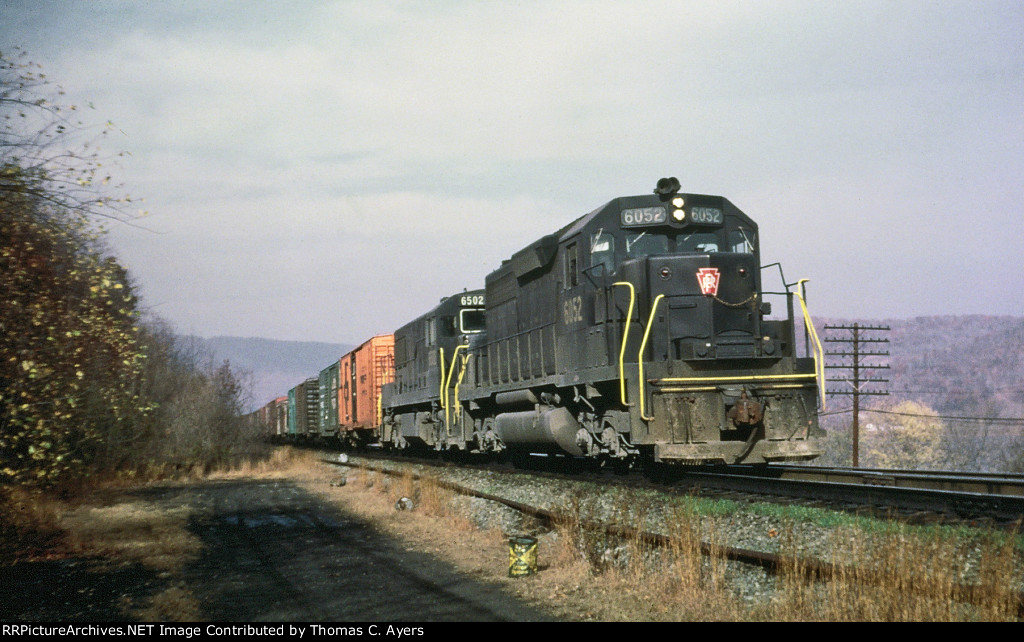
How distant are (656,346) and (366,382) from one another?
20.4 metres

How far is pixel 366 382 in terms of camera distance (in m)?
31.5

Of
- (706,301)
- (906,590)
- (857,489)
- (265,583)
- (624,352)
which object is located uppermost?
(706,301)

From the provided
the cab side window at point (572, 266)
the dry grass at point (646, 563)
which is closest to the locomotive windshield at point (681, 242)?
the cab side window at point (572, 266)

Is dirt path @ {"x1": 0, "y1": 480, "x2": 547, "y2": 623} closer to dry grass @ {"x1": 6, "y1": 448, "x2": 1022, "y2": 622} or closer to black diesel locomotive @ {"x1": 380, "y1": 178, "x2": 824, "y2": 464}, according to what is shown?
dry grass @ {"x1": 6, "y1": 448, "x2": 1022, "y2": 622}

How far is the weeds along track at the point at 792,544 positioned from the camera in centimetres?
571

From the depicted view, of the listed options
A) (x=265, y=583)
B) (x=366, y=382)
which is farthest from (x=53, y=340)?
(x=366, y=382)

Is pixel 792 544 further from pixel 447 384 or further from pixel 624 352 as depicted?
pixel 447 384

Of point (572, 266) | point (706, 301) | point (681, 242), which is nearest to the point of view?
point (706, 301)

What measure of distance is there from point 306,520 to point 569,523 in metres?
5.43

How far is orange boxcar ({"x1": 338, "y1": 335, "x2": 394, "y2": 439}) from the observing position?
30.7m

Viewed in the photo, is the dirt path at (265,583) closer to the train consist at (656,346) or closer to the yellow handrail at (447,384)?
the train consist at (656,346)

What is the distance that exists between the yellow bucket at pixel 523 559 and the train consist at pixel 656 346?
388 cm

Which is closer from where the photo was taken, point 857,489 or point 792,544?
point 792,544
